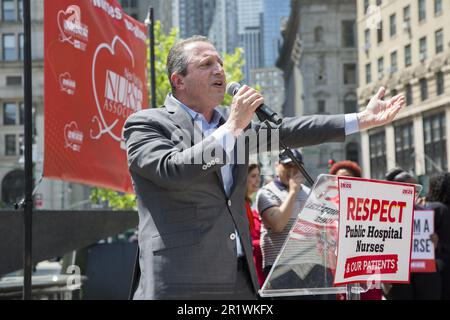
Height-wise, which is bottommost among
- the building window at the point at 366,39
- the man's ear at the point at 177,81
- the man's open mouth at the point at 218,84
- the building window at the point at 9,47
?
the man's open mouth at the point at 218,84

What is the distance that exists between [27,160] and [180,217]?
8.06 feet

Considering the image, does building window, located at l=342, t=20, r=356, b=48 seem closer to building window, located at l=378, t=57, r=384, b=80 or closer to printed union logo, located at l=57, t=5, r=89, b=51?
building window, located at l=378, t=57, r=384, b=80

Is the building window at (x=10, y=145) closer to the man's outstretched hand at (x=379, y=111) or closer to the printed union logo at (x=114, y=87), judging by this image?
the printed union logo at (x=114, y=87)

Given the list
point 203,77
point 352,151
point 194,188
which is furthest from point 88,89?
point 352,151

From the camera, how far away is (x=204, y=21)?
549 ft

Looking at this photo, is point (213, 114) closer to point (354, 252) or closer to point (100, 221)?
point (354, 252)

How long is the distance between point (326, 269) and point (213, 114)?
0.77 metres

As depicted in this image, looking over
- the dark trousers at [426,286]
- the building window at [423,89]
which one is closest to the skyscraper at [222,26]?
the building window at [423,89]

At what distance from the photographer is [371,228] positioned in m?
2.96

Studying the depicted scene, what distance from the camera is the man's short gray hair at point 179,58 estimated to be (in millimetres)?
2982

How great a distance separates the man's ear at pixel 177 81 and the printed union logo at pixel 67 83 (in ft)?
9.33

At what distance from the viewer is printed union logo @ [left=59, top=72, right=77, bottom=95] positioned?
5689 mm

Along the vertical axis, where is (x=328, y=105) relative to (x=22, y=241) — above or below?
above
